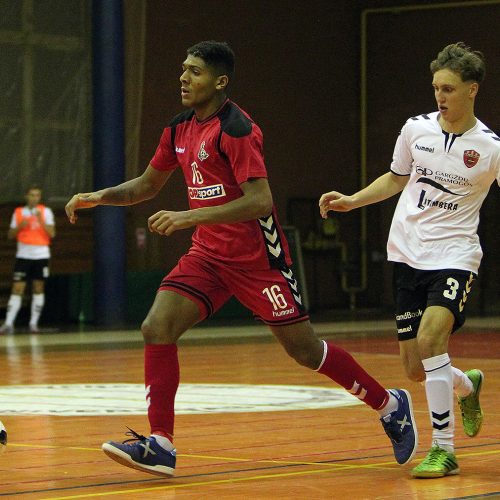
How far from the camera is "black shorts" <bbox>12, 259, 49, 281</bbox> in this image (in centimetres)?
1938

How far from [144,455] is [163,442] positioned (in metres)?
0.11

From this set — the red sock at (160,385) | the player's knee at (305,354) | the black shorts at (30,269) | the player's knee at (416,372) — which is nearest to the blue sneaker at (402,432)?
the player's knee at (416,372)

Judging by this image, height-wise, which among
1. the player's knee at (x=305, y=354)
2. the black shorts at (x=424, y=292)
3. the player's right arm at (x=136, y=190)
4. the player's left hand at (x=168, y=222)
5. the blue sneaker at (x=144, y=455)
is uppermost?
the player's right arm at (x=136, y=190)

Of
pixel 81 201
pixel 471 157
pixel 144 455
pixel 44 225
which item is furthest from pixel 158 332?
pixel 44 225

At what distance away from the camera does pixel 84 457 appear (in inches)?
267

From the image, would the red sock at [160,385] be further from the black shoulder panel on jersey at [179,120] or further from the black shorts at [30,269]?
the black shorts at [30,269]

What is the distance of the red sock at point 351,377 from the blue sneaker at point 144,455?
891 millimetres

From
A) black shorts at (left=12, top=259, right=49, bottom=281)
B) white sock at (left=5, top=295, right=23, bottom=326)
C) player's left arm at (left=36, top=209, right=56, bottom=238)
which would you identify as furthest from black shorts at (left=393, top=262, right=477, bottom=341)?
white sock at (left=5, top=295, right=23, bottom=326)

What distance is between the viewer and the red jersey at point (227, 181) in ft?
19.9

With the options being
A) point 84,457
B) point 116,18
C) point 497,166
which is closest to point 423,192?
point 497,166

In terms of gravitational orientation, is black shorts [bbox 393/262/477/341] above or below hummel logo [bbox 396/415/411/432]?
above

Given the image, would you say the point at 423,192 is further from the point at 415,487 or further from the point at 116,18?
the point at 116,18

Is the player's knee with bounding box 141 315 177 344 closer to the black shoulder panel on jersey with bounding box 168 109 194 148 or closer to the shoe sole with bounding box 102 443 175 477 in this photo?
the shoe sole with bounding box 102 443 175 477

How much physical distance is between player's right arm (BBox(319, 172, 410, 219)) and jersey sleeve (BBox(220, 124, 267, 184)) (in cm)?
67
